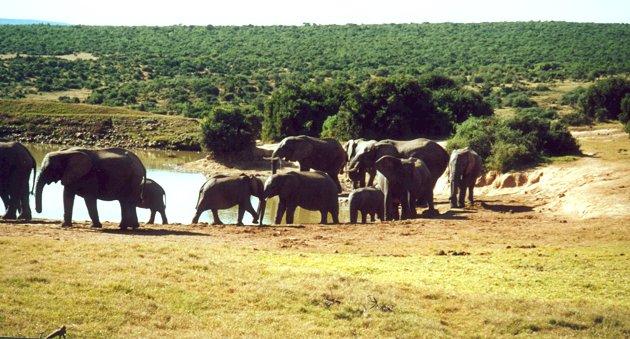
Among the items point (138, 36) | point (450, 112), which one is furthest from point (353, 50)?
point (450, 112)

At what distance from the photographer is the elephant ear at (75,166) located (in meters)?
20.5

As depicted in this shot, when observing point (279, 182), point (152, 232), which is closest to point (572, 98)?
point (279, 182)

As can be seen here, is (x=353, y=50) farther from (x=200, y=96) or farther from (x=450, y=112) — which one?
(x=450, y=112)

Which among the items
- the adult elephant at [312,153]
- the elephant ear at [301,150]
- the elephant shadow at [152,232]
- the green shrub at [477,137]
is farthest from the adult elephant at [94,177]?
the green shrub at [477,137]

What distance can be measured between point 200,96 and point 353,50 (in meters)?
50.7

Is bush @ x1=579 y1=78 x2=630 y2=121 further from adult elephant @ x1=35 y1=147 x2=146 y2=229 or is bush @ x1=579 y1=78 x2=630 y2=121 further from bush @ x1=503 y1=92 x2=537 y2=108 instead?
adult elephant @ x1=35 y1=147 x2=146 y2=229

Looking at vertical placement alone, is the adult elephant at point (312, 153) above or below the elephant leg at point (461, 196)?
above

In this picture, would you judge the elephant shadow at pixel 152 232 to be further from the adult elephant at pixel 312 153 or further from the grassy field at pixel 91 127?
the grassy field at pixel 91 127

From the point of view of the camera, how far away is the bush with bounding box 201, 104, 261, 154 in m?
47.7

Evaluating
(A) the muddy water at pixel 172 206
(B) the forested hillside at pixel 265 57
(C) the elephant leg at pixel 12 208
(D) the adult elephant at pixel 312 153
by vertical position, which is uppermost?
(B) the forested hillside at pixel 265 57

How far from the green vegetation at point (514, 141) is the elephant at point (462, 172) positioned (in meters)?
4.14

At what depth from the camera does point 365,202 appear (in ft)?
88.3

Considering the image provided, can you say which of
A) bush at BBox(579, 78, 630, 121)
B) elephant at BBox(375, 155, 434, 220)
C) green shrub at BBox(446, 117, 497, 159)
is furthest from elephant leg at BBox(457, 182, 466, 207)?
bush at BBox(579, 78, 630, 121)

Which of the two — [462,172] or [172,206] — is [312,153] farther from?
[462,172]
